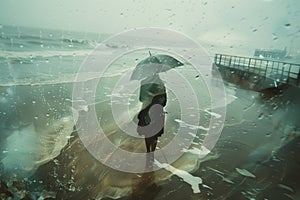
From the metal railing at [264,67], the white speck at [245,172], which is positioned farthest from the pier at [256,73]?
the white speck at [245,172]

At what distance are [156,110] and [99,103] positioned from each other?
263 inches

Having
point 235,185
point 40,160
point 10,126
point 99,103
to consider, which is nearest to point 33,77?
point 99,103

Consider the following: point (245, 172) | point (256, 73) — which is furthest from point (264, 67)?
point (245, 172)

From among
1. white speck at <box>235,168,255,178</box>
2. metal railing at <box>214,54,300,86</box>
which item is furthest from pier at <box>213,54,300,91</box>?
white speck at <box>235,168,255,178</box>

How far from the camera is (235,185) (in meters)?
4.49

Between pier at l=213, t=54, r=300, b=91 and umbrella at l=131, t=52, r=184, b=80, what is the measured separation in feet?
30.4

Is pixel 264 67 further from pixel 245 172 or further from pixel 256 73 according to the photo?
pixel 245 172

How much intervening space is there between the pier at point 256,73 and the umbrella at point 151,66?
30.4 feet

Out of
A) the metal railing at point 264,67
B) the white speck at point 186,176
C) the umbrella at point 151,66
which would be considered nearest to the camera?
the white speck at point 186,176

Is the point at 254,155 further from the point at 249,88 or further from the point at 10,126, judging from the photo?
the point at 249,88

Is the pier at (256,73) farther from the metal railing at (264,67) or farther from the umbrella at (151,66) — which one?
the umbrella at (151,66)

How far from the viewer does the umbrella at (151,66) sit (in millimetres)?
4484

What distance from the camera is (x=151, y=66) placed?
454cm

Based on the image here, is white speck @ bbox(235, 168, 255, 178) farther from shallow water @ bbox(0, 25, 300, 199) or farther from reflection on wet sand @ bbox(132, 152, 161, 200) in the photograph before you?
reflection on wet sand @ bbox(132, 152, 161, 200)
